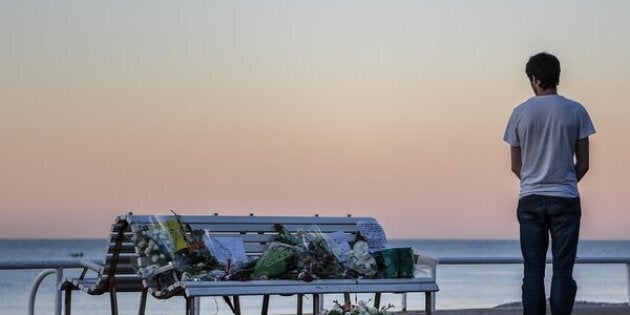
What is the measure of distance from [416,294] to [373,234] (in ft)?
140

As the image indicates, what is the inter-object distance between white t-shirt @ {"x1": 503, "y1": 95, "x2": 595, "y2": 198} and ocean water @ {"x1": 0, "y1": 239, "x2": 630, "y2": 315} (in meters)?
24.6

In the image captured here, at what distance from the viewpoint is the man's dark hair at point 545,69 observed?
27.1ft

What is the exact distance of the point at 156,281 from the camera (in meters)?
8.87

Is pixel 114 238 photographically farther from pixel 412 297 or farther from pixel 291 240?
pixel 412 297

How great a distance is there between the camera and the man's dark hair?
8.27 m

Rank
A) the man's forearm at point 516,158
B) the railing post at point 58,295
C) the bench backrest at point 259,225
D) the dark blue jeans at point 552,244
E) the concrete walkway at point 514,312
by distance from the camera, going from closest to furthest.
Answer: the dark blue jeans at point 552,244 < the man's forearm at point 516,158 < the bench backrest at point 259,225 < the railing post at point 58,295 < the concrete walkway at point 514,312

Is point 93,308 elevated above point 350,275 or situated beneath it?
situated beneath

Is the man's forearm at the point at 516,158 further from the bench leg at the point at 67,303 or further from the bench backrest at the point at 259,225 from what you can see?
the bench leg at the point at 67,303

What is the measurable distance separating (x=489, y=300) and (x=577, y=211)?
60.4 meters

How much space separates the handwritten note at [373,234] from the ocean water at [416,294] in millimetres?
22335

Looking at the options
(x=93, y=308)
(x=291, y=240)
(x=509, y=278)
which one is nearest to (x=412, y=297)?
(x=93, y=308)

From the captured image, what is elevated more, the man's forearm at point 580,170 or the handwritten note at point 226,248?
the man's forearm at point 580,170

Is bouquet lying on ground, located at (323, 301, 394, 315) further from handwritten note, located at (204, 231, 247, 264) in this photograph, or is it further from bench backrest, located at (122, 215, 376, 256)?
bench backrest, located at (122, 215, 376, 256)

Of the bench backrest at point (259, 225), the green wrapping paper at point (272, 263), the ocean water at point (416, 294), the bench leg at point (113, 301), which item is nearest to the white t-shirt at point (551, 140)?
the green wrapping paper at point (272, 263)
